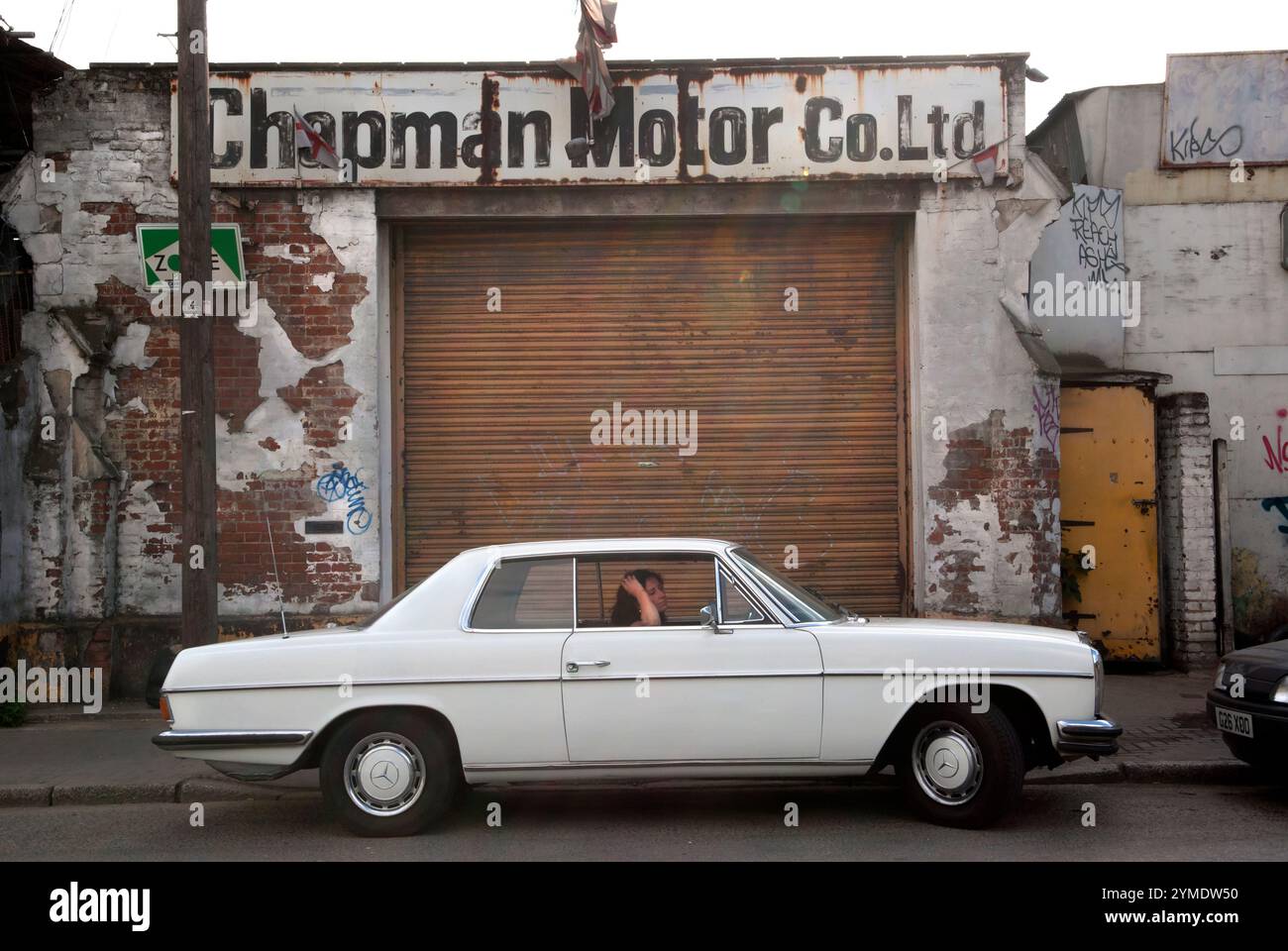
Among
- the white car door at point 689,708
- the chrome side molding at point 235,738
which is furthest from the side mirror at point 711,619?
the chrome side molding at point 235,738

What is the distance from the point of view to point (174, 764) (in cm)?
777

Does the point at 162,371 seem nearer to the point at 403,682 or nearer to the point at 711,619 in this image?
the point at 403,682

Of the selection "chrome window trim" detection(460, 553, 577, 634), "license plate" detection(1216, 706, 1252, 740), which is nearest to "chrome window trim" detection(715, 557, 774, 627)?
"chrome window trim" detection(460, 553, 577, 634)

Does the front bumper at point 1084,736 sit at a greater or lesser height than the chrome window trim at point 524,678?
lesser

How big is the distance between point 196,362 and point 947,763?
18.1 ft

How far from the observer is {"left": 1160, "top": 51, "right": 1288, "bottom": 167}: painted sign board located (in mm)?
11484

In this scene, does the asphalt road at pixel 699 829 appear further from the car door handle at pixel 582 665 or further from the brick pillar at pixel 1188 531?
the brick pillar at pixel 1188 531

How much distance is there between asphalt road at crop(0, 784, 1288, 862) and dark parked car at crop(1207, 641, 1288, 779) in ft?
0.96

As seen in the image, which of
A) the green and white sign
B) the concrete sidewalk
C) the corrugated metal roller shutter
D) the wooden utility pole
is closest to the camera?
the concrete sidewalk

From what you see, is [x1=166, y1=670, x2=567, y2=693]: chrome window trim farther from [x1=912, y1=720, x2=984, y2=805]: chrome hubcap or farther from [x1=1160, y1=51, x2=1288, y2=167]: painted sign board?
[x1=1160, y1=51, x2=1288, y2=167]: painted sign board

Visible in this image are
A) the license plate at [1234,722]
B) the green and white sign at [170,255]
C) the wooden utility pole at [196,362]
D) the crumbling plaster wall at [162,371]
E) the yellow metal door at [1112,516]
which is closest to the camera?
the license plate at [1234,722]

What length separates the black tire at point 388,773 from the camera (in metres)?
5.93

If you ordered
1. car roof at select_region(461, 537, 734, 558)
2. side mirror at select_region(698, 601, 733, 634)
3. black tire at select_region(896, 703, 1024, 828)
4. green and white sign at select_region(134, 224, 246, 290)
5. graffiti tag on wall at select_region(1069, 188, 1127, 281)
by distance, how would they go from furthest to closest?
graffiti tag on wall at select_region(1069, 188, 1127, 281) → green and white sign at select_region(134, 224, 246, 290) → car roof at select_region(461, 537, 734, 558) → side mirror at select_region(698, 601, 733, 634) → black tire at select_region(896, 703, 1024, 828)

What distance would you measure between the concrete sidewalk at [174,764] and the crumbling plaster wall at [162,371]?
1509 mm
